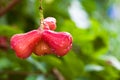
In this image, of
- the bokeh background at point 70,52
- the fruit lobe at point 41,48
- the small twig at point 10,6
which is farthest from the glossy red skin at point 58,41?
the small twig at point 10,6

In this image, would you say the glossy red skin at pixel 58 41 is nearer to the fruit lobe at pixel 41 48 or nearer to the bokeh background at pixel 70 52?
the fruit lobe at pixel 41 48

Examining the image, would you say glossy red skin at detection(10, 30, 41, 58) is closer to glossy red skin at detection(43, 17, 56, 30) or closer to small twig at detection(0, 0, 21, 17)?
glossy red skin at detection(43, 17, 56, 30)

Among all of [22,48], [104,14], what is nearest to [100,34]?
[104,14]

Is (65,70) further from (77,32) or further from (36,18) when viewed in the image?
(36,18)

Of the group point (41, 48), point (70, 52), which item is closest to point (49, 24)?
point (41, 48)

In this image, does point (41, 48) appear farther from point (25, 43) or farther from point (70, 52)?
point (70, 52)

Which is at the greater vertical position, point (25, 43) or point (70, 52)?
point (70, 52)

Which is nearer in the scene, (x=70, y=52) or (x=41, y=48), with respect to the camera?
(x=41, y=48)
